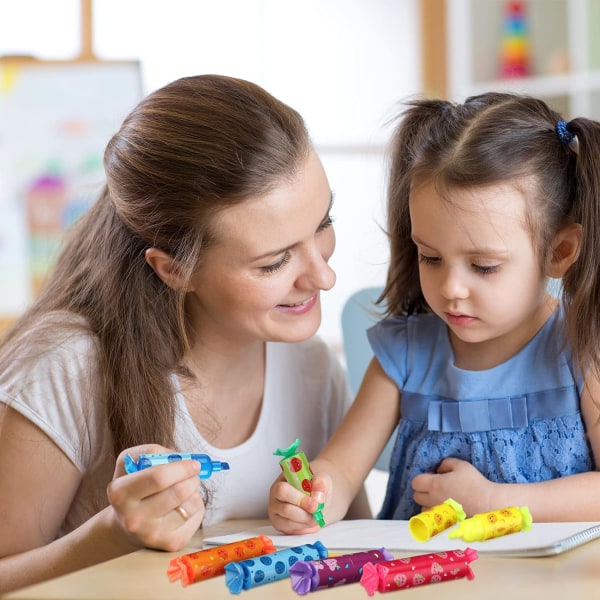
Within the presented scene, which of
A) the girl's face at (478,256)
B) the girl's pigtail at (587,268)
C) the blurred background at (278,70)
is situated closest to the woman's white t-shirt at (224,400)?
the girl's face at (478,256)

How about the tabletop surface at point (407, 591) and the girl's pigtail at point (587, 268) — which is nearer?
the tabletop surface at point (407, 591)

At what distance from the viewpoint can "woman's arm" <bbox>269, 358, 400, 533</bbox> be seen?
1272 millimetres

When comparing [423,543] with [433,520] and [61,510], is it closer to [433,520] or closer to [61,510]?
[433,520]

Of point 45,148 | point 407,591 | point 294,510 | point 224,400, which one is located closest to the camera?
point 407,591

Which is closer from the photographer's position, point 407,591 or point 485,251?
point 407,591

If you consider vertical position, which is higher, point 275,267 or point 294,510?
point 275,267

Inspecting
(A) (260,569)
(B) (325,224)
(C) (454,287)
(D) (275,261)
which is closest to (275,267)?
(D) (275,261)

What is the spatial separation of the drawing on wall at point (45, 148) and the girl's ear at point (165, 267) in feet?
8.69

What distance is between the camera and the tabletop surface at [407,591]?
0.88 metres

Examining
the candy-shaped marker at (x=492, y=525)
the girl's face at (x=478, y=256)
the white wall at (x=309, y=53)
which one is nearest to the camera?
the candy-shaped marker at (x=492, y=525)

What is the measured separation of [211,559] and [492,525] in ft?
0.90

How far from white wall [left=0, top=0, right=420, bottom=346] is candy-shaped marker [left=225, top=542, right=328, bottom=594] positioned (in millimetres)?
3063

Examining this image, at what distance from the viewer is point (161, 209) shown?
1.30m

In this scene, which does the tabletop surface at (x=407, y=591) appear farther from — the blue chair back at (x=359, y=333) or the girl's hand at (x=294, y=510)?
the blue chair back at (x=359, y=333)
